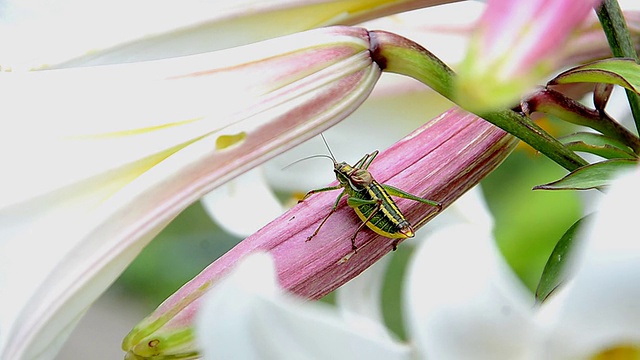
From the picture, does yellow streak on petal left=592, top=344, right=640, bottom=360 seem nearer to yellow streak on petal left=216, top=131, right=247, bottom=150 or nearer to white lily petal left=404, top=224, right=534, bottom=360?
white lily petal left=404, top=224, right=534, bottom=360

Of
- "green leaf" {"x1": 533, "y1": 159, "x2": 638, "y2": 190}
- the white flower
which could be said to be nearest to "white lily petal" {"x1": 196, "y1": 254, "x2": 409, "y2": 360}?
the white flower

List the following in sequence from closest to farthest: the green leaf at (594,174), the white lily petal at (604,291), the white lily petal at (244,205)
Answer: the white lily petal at (604,291) → the green leaf at (594,174) → the white lily petal at (244,205)

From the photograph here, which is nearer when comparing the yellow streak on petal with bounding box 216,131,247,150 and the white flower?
the white flower

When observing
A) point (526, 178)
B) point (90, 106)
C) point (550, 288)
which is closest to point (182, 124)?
point (90, 106)

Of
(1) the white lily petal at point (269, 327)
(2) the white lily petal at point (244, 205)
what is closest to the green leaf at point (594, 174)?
(1) the white lily petal at point (269, 327)

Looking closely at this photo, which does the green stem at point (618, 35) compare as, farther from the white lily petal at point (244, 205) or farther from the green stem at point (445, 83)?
the white lily petal at point (244, 205)

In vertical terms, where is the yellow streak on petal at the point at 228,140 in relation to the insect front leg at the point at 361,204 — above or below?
above
